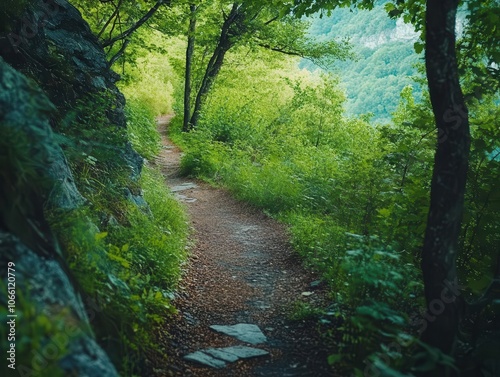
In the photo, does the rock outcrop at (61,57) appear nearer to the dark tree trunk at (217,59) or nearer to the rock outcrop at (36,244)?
the rock outcrop at (36,244)

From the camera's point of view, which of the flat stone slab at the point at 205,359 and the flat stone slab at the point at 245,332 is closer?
the flat stone slab at the point at 205,359

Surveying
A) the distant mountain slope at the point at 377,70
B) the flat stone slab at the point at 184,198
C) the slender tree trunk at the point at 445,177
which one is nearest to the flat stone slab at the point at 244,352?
the slender tree trunk at the point at 445,177

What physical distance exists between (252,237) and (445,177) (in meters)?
5.97

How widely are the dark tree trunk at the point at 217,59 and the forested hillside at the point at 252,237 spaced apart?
5597 mm

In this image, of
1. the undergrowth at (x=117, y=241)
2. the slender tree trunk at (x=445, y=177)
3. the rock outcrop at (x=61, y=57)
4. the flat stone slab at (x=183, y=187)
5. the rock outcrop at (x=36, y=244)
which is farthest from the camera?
the flat stone slab at (x=183, y=187)

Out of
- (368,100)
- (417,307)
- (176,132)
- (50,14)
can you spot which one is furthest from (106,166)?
(368,100)

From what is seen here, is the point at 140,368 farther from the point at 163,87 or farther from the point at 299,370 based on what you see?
the point at 163,87

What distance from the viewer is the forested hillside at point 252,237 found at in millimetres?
2672

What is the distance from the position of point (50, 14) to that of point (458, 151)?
7.64 meters

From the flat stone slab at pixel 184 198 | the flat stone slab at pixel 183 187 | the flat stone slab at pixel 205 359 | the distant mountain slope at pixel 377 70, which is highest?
the distant mountain slope at pixel 377 70

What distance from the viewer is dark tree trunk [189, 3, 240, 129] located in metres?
17.1

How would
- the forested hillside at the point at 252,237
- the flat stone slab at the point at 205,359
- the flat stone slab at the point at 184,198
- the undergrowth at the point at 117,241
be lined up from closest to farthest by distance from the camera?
the forested hillside at the point at 252,237
the undergrowth at the point at 117,241
the flat stone slab at the point at 205,359
the flat stone slab at the point at 184,198

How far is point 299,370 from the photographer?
4082 millimetres

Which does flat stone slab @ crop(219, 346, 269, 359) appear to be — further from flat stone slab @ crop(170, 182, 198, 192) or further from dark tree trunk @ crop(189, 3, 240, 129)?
dark tree trunk @ crop(189, 3, 240, 129)
